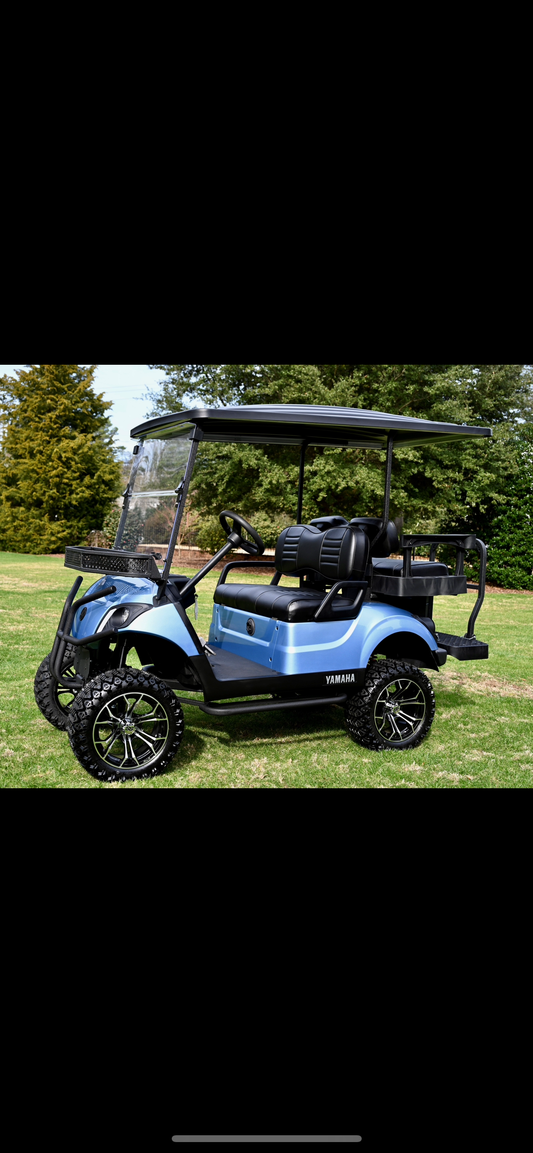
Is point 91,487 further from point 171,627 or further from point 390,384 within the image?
point 171,627

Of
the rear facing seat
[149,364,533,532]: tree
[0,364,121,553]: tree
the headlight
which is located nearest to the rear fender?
the rear facing seat

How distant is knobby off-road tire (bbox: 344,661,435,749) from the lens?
4.74 meters

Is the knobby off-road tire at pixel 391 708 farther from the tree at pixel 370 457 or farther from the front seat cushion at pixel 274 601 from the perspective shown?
the tree at pixel 370 457

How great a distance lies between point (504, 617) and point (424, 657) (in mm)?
7207

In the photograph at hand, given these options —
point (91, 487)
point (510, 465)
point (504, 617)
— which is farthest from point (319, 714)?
point (91, 487)

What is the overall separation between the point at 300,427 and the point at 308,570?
1.02m

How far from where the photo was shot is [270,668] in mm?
4625

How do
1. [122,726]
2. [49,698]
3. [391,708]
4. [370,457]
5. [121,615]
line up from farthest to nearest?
[370,457], [391,708], [49,698], [121,615], [122,726]

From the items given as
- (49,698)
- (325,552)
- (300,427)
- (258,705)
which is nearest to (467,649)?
(325,552)

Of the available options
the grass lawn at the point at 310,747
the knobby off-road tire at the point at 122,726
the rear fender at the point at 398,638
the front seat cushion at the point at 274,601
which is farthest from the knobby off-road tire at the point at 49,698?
the rear fender at the point at 398,638

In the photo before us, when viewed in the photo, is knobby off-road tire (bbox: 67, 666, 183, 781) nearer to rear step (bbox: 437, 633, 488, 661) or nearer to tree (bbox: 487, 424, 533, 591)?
rear step (bbox: 437, 633, 488, 661)

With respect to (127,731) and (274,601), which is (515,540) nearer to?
(274,601)

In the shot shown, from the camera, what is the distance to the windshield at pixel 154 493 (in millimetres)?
4488

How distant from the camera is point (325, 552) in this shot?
5.09 m
